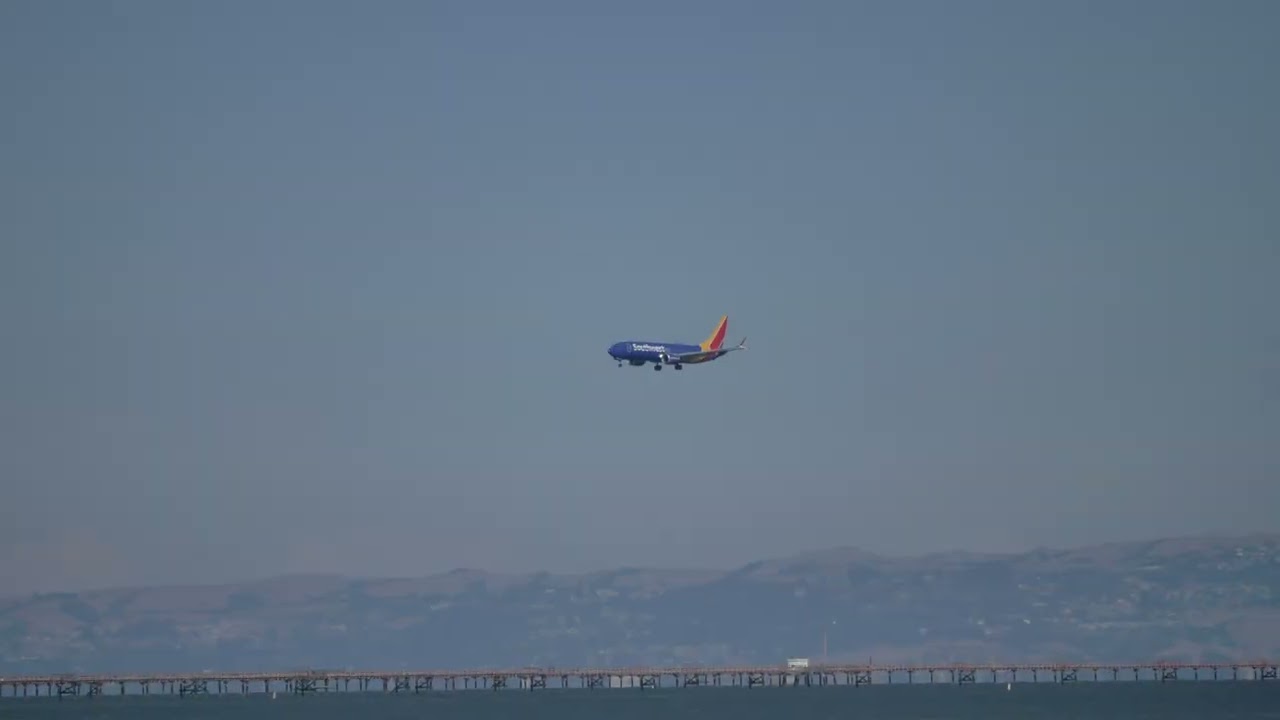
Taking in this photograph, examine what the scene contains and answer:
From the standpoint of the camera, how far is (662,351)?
182375 mm

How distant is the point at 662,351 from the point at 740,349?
7797 mm

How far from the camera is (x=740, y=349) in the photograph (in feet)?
591
